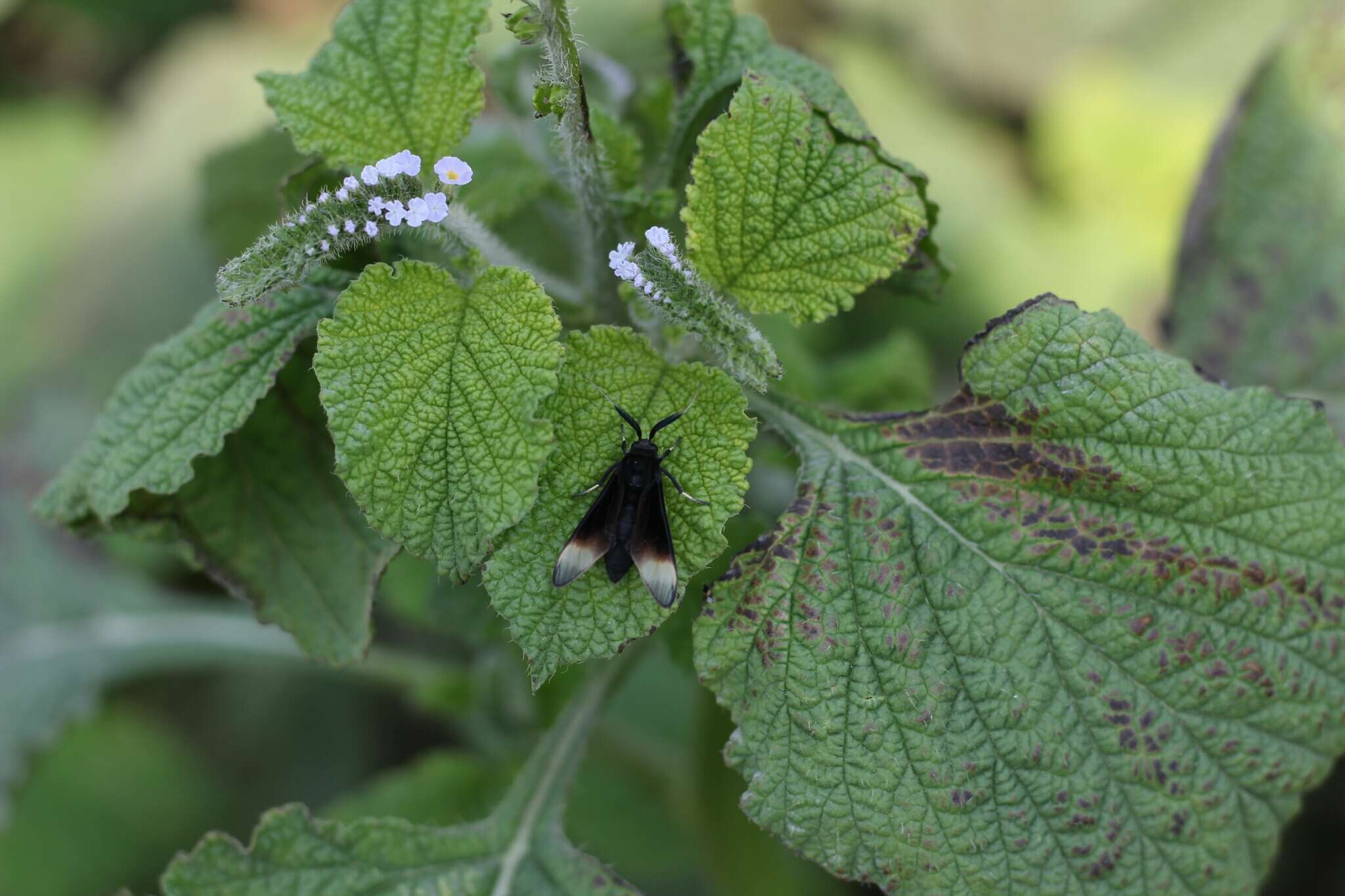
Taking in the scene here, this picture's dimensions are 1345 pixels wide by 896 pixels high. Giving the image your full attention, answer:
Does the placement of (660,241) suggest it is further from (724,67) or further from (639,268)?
(724,67)

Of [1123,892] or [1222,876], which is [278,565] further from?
[1222,876]

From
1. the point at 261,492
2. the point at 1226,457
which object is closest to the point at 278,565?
the point at 261,492

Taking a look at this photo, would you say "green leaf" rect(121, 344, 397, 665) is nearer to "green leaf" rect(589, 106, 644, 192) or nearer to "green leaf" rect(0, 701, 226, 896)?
"green leaf" rect(589, 106, 644, 192)

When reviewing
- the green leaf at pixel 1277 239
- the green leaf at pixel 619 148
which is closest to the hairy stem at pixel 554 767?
the green leaf at pixel 619 148

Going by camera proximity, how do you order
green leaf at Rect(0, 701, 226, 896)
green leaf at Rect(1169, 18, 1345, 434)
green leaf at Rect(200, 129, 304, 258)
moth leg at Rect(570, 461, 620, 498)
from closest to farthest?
moth leg at Rect(570, 461, 620, 498) → green leaf at Rect(200, 129, 304, 258) → green leaf at Rect(1169, 18, 1345, 434) → green leaf at Rect(0, 701, 226, 896)

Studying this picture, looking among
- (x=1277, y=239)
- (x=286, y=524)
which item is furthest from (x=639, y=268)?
(x=1277, y=239)

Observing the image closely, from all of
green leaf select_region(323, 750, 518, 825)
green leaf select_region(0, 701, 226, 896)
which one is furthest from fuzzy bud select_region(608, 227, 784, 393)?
green leaf select_region(0, 701, 226, 896)
